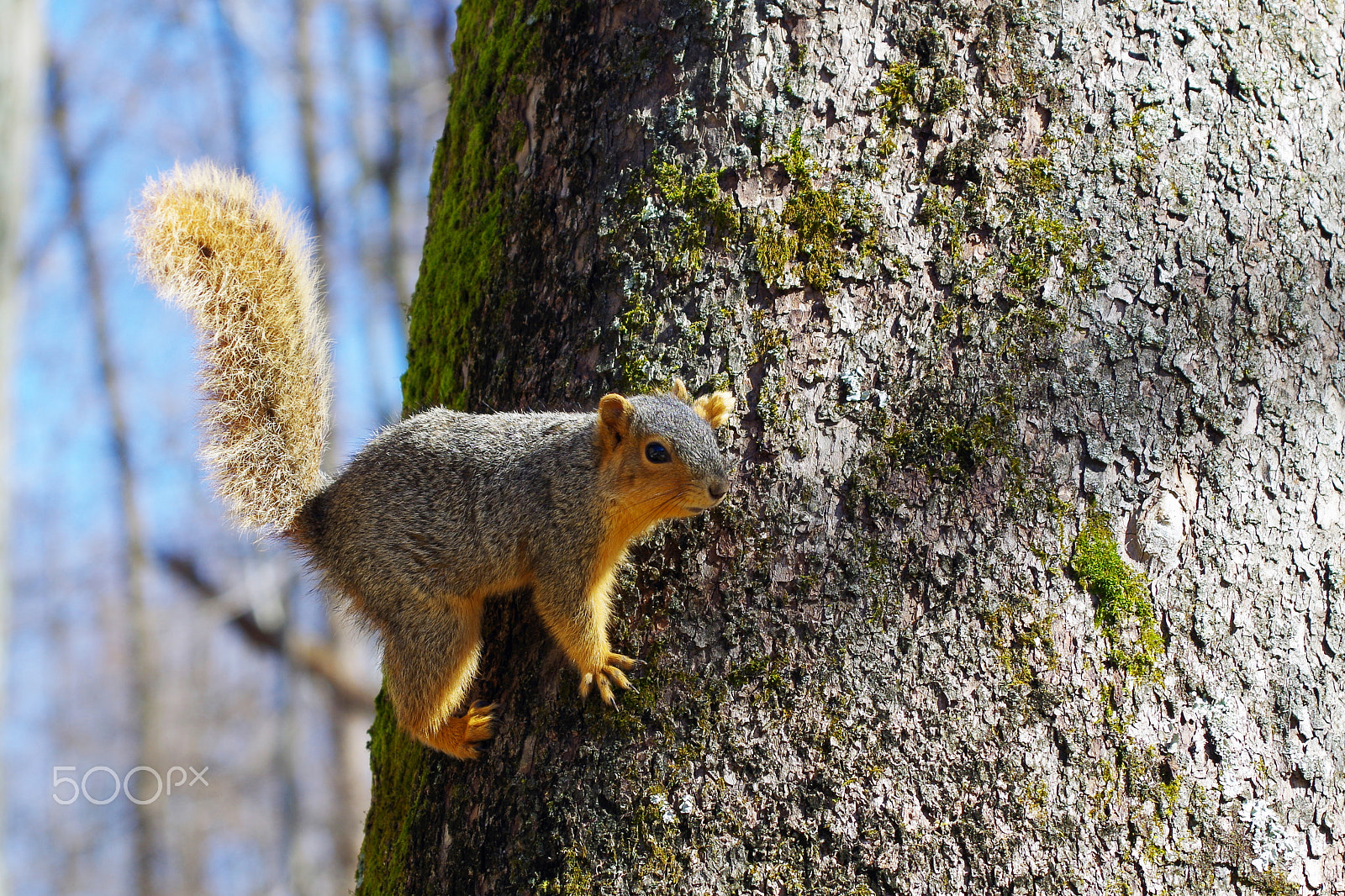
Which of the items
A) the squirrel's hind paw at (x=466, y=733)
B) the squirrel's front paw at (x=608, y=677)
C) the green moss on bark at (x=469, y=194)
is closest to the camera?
the squirrel's front paw at (x=608, y=677)

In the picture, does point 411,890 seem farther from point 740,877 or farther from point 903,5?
point 903,5

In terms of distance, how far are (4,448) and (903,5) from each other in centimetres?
714

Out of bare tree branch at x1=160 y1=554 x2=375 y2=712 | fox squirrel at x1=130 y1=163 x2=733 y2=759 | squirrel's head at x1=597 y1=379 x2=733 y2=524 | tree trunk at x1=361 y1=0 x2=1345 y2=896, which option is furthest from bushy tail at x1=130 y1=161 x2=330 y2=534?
bare tree branch at x1=160 y1=554 x2=375 y2=712

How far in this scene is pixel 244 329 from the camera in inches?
108

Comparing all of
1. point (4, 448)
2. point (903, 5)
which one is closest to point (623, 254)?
point (903, 5)

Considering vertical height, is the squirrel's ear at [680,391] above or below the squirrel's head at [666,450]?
above

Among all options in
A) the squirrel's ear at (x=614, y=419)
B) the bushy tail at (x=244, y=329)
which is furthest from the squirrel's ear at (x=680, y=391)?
the bushy tail at (x=244, y=329)

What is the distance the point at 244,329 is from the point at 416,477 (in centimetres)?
73

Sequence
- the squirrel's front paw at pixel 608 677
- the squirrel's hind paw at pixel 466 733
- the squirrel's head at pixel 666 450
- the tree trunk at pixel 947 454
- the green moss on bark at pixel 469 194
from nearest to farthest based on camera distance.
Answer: the tree trunk at pixel 947 454 < the squirrel's front paw at pixel 608 677 < the squirrel's head at pixel 666 450 < the squirrel's hind paw at pixel 466 733 < the green moss on bark at pixel 469 194

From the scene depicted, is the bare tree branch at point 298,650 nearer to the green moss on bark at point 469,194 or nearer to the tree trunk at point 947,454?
the green moss on bark at point 469,194

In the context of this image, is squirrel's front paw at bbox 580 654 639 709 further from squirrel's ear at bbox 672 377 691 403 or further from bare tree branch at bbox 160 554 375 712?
bare tree branch at bbox 160 554 375 712

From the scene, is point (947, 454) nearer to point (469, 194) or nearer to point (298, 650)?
point (469, 194)

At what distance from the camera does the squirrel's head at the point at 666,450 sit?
6.81ft

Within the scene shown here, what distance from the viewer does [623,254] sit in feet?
7.39
